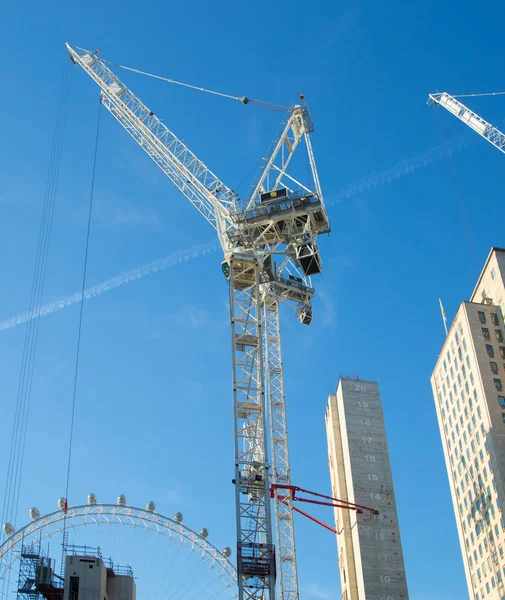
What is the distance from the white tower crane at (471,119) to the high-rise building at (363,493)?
42748 millimetres

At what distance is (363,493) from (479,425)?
17576 millimetres

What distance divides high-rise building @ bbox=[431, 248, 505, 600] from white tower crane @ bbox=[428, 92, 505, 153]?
27126 mm

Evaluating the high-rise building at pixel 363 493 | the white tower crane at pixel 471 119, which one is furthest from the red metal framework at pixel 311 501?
the white tower crane at pixel 471 119

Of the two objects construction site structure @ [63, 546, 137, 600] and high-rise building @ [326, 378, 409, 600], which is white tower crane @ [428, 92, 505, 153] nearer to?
high-rise building @ [326, 378, 409, 600]

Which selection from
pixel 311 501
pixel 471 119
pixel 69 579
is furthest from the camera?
pixel 471 119

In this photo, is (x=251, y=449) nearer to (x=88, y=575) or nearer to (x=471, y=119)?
(x=88, y=575)

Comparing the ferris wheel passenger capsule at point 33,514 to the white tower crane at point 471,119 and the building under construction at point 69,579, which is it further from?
the white tower crane at point 471,119

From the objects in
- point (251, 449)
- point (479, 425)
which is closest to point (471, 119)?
point (479, 425)

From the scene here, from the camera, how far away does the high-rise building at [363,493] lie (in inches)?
4518

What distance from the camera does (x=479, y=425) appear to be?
11725 cm

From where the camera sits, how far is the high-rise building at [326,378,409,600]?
11475 cm

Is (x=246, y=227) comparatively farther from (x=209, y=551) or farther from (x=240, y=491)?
(x=209, y=551)

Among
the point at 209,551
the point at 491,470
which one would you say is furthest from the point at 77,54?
the point at 491,470

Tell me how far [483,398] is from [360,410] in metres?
19.0
